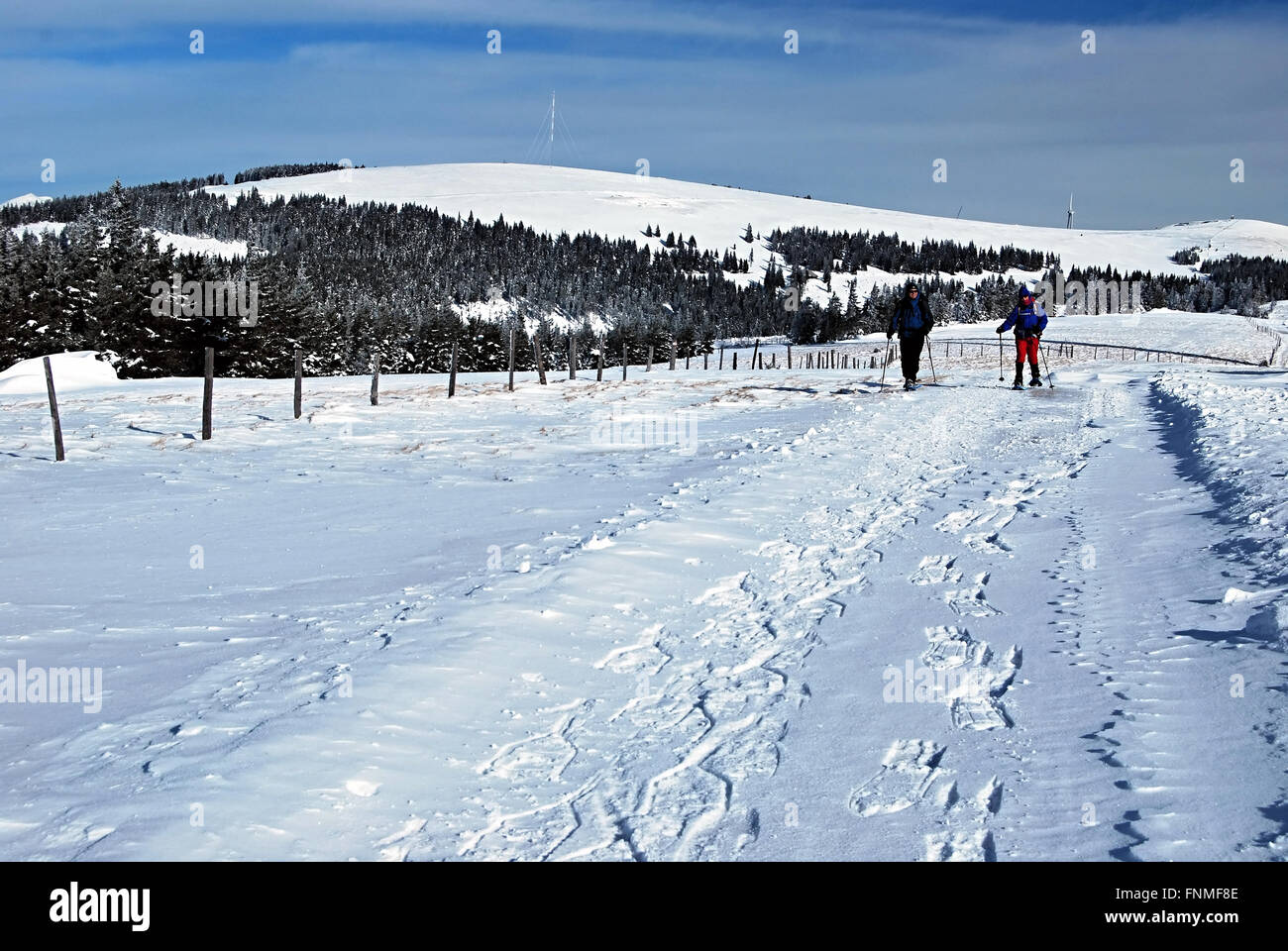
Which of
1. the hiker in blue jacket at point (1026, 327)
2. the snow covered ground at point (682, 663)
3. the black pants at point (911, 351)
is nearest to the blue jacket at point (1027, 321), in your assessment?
the hiker in blue jacket at point (1026, 327)

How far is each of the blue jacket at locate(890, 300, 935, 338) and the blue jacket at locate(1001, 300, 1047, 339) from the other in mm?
1981

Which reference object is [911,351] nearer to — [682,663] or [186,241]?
[682,663]

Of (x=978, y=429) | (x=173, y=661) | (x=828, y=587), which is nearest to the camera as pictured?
(x=173, y=661)

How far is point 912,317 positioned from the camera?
24281mm

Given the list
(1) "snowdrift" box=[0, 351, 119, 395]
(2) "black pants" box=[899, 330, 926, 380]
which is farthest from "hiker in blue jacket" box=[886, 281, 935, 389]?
(1) "snowdrift" box=[0, 351, 119, 395]

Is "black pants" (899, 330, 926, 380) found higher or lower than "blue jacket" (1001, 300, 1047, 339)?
lower

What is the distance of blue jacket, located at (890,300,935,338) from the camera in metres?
24.2

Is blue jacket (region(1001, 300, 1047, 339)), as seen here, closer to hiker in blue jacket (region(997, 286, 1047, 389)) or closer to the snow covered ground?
hiker in blue jacket (region(997, 286, 1047, 389))

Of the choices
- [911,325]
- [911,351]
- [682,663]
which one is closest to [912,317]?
[911,325]

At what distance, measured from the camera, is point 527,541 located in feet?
31.5

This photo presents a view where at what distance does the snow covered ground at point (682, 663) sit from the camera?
13.2 ft
